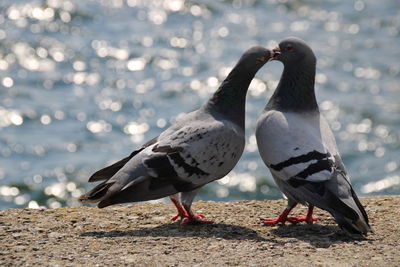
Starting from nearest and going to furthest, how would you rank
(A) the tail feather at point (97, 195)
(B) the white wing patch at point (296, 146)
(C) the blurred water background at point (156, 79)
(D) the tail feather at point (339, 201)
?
1. (D) the tail feather at point (339, 201)
2. (B) the white wing patch at point (296, 146)
3. (A) the tail feather at point (97, 195)
4. (C) the blurred water background at point (156, 79)

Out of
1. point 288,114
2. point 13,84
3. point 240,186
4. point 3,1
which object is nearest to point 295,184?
point 288,114

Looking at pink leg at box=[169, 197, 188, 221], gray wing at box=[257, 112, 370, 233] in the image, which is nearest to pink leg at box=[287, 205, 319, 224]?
gray wing at box=[257, 112, 370, 233]

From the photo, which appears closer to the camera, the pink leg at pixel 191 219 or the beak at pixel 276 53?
the pink leg at pixel 191 219

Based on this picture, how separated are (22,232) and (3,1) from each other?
20.3 meters

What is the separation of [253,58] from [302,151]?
1.22 meters

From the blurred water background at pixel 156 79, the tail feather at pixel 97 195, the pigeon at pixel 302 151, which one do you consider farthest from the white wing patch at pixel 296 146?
the blurred water background at pixel 156 79

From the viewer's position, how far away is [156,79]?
23375mm

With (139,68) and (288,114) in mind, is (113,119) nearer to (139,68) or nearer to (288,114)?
(139,68)

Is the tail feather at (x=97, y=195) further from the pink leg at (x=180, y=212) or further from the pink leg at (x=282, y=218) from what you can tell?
the pink leg at (x=282, y=218)

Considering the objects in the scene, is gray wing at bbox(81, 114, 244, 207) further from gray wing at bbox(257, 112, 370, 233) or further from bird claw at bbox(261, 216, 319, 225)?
bird claw at bbox(261, 216, 319, 225)

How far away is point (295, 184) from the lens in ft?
27.1

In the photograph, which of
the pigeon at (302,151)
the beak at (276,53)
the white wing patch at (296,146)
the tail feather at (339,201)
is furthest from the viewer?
the beak at (276,53)

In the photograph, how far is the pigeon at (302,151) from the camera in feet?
26.1

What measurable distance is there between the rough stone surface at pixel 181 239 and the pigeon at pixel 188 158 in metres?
0.35
